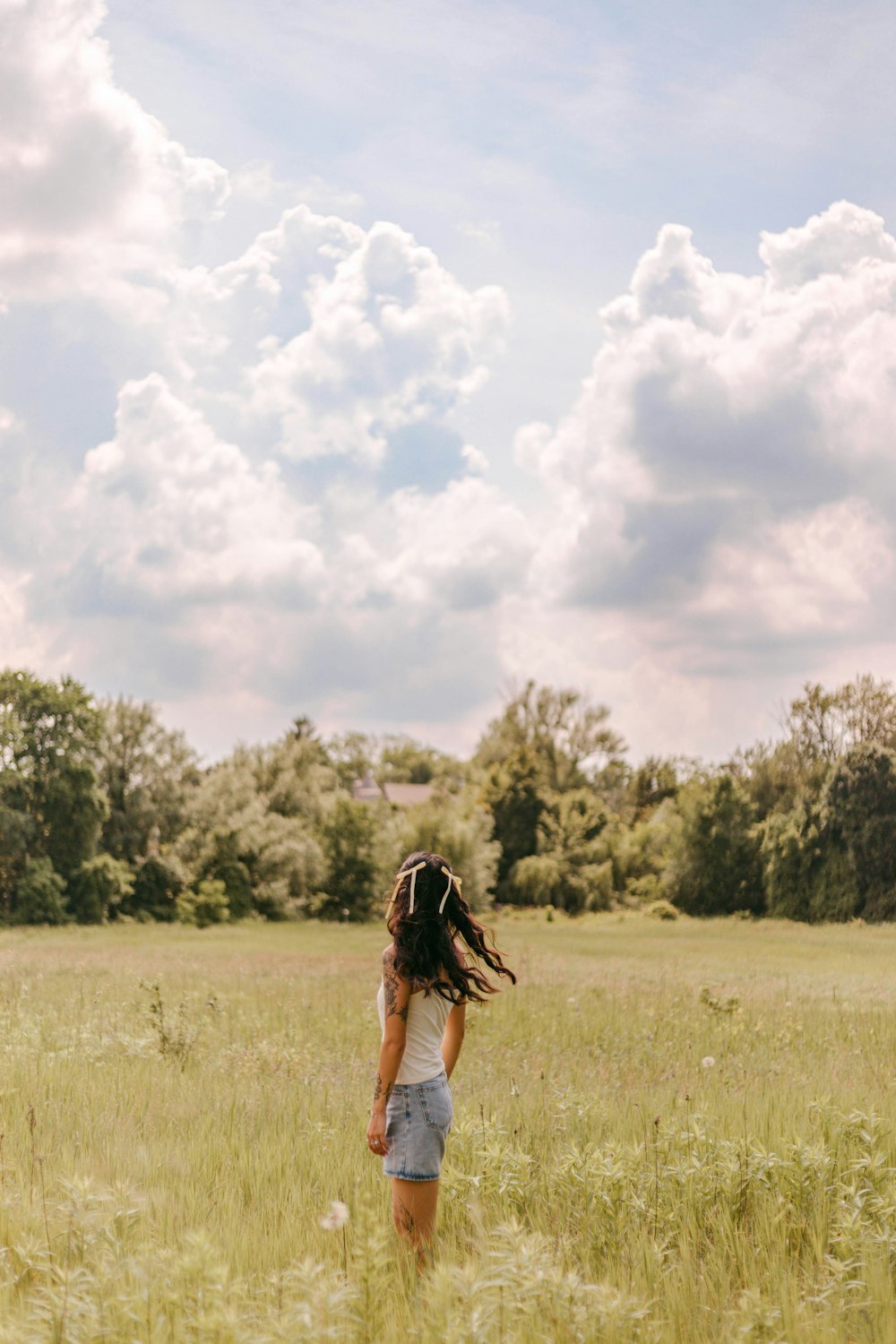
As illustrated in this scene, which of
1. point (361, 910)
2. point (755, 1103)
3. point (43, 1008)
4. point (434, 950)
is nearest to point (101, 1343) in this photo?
point (434, 950)

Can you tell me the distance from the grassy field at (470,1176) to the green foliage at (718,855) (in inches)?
1189

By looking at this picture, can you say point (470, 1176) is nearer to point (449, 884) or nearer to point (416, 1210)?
point (416, 1210)

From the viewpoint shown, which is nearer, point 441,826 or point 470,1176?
point 470,1176

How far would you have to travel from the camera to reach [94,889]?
41062 millimetres

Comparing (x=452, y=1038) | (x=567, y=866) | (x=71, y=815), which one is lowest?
(x=567, y=866)

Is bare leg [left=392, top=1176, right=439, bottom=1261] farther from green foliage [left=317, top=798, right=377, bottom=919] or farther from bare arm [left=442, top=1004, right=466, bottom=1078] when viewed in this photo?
green foliage [left=317, top=798, right=377, bottom=919]

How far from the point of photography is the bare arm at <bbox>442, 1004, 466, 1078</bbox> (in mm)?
4973

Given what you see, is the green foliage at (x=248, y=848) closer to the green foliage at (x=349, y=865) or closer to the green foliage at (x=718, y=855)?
the green foliage at (x=349, y=865)

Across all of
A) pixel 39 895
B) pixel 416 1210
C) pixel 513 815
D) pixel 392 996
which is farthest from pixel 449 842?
pixel 392 996

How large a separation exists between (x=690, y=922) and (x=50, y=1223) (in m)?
38.1

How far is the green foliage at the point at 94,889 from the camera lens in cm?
4075

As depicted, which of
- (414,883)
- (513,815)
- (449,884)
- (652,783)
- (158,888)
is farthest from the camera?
(652,783)

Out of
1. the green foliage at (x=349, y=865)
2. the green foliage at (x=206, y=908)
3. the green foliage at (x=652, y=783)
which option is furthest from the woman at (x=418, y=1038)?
the green foliage at (x=652, y=783)

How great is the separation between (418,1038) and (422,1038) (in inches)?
0.7
